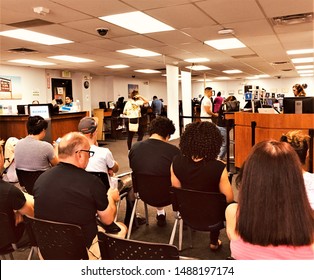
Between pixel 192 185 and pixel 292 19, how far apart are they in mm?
3742

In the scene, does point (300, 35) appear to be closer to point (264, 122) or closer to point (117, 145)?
point (264, 122)

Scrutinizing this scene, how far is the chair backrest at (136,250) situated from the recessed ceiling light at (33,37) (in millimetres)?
4758

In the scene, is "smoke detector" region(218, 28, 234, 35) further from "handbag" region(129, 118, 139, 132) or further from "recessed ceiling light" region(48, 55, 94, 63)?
"recessed ceiling light" region(48, 55, 94, 63)

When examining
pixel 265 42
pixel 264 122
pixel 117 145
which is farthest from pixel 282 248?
pixel 117 145

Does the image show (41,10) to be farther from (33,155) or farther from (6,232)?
(6,232)

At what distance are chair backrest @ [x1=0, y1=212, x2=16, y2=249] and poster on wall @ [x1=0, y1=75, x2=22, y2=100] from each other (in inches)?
335

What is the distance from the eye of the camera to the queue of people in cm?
119

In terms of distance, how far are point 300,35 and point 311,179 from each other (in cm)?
517

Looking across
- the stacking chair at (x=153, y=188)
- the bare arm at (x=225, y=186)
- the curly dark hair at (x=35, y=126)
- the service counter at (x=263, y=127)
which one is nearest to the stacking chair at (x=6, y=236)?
the stacking chair at (x=153, y=188)

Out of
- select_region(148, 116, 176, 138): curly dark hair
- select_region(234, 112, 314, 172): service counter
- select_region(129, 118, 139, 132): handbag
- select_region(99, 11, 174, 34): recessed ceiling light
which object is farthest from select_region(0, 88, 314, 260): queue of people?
select_region(129, 118, 139, 132): handbag

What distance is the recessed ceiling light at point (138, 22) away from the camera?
453 cm

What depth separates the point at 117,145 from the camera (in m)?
9.38

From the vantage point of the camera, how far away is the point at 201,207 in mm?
2240

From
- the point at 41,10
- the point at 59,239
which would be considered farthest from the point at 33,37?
the point at 59,239
